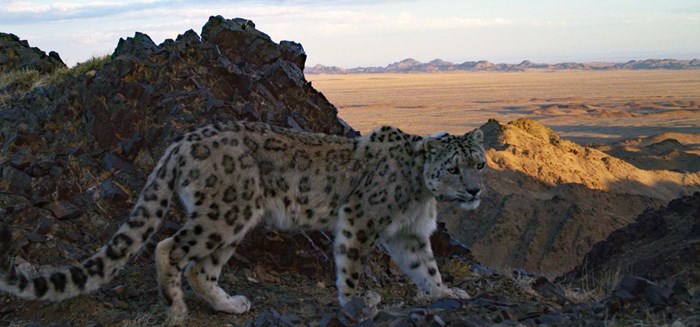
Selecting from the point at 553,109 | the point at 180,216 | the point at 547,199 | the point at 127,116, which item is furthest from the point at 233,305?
the point at 553,109

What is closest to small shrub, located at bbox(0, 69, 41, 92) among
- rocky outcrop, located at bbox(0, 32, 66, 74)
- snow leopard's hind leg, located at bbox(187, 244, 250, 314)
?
rocky outcrop, located at bbox(0, 32, 66, 74)

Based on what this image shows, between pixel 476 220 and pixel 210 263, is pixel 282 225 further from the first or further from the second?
pixel 476 220

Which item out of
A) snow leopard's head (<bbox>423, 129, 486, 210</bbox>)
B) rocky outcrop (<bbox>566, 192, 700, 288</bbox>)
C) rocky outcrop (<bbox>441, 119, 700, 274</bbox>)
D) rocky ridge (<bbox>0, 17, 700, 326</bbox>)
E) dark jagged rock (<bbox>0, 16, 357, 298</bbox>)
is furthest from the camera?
rocky outcrop (<bbox>441, 119, 700, 274</bbox>)

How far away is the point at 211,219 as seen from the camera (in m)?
8.08

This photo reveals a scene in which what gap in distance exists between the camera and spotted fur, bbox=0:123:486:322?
8.08 meters

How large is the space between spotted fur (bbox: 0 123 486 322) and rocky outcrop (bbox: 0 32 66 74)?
40.8 feet

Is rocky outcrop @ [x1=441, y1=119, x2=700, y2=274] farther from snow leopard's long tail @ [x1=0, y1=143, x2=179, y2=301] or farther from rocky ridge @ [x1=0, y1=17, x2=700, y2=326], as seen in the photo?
snow leopard's long tail @ [x1=0, y1=143, x2=179, y2=301]

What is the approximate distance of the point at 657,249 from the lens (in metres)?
12.0

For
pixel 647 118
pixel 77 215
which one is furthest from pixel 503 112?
pixel 77 215

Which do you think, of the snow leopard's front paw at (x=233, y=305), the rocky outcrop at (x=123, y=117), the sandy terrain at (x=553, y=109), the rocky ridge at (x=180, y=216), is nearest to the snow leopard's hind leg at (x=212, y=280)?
the snow leopard's front paw at (x=233, y=305)

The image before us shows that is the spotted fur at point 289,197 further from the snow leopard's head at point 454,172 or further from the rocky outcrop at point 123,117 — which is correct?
the rocky outcrop at point 123,117

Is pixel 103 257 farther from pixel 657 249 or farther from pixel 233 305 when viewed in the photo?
Result: pixel 657 249

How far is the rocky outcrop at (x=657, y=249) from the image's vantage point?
10.8 m

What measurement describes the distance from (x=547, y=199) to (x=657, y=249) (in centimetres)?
1202
